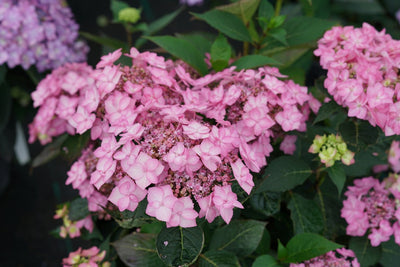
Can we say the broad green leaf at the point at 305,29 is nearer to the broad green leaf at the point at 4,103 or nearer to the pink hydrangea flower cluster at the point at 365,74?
the pink hydrangea flower cluster at the point at 365,74

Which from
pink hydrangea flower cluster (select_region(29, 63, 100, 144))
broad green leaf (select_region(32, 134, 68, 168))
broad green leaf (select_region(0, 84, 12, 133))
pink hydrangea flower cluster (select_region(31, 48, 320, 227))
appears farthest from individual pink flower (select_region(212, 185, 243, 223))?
broad green leaf (select_region(0, 84, 12, 133))

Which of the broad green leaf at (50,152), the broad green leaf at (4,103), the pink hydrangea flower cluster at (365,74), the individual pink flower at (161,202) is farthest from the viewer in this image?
the broad green leaf at (4,103)

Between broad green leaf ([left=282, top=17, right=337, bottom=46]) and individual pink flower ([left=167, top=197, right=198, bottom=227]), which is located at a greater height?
broad green leaf ([left=282, top=17, right=337, bottom=46])

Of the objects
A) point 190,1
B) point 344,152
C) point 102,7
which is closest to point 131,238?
point 344,152

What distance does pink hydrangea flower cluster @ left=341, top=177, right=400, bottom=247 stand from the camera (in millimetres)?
767

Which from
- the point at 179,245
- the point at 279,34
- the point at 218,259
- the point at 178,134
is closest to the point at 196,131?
the point at 178,134

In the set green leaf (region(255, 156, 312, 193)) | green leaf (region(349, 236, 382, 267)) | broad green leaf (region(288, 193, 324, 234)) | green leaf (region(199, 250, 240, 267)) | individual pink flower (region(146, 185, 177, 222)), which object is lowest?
green leaf (region(349, 236, 382, 267))

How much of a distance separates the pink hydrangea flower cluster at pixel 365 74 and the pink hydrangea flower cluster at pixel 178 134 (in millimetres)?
80

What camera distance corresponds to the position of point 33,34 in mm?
1061

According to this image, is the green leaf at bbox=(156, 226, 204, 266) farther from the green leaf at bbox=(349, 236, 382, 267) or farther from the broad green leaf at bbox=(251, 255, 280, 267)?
the green leaf at bbox=(349, 236, 382, 267)

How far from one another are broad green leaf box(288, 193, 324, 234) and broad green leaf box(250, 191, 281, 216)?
53 millimetres

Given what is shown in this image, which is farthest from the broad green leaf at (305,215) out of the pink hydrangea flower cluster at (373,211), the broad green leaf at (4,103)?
the broad green leaf at (4,103)

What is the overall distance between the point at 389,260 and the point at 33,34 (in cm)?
104

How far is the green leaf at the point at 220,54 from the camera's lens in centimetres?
77
